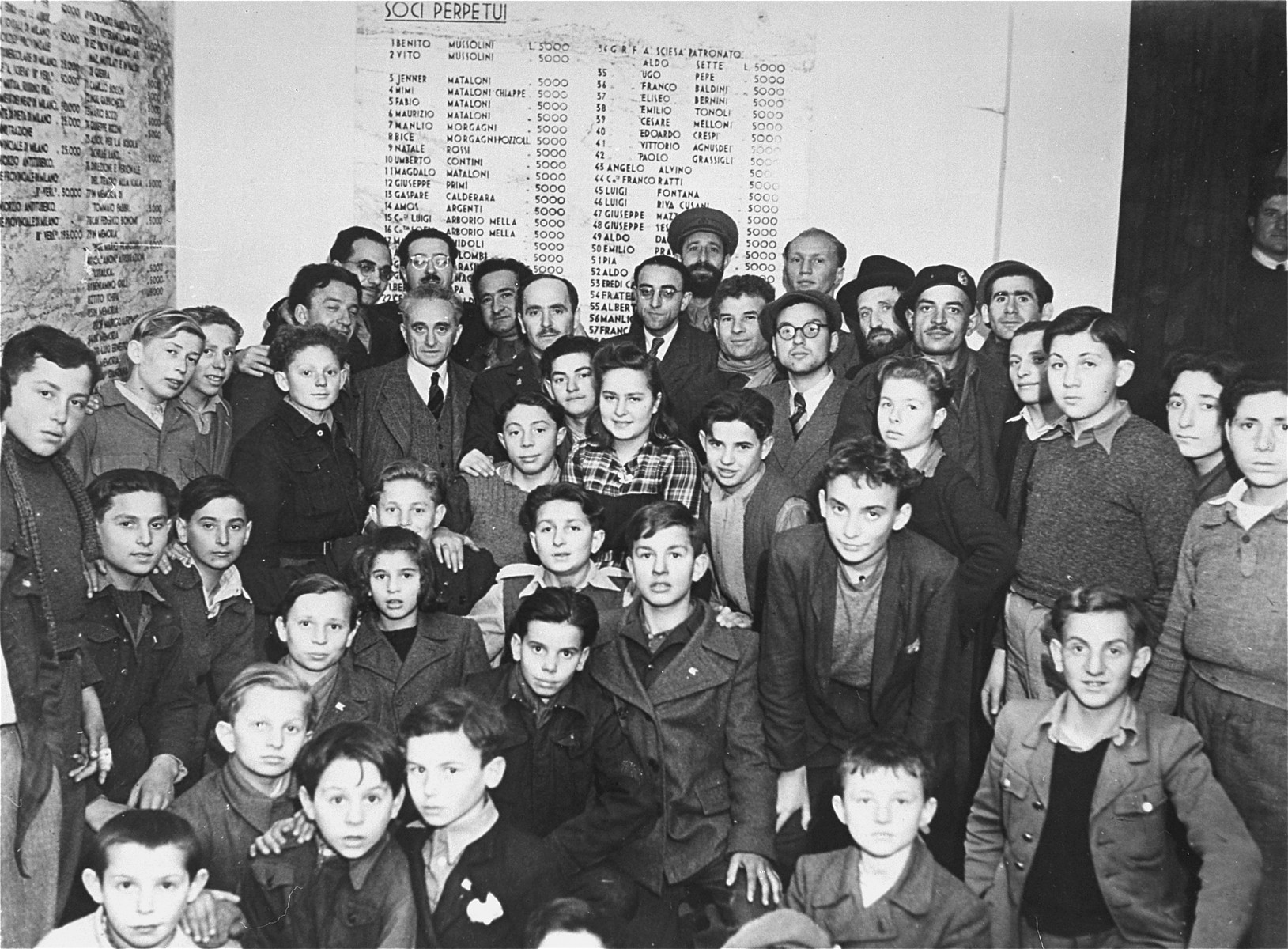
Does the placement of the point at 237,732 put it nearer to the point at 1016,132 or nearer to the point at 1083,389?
the point at 1083,389

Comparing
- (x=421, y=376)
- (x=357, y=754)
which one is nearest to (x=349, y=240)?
(x=421, y=376)

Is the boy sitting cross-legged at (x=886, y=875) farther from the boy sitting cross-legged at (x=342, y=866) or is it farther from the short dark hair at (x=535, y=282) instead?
the short dark hair at (x=535, y=282)

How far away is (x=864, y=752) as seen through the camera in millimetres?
2426

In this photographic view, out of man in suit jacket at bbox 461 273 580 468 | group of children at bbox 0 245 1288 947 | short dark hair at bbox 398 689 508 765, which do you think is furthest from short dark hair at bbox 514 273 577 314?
short dark hair at bbox 398 689 508 765

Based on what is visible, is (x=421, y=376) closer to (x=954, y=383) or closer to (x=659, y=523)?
(x=659, y=523)

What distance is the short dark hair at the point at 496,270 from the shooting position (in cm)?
476

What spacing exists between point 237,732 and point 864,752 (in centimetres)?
137

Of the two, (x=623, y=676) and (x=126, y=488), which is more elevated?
(x=126, y=488)

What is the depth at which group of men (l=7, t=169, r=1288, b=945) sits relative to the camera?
2.75 metres

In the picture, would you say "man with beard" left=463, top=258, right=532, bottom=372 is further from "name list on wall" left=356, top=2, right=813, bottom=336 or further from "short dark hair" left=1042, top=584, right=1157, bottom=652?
"short dark hair" left=1042, top=584, right=1157, bottom=652

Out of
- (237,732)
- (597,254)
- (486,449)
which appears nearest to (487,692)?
(237,732)

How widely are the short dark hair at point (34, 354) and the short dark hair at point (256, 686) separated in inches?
34.0

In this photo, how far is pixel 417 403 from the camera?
4109mm

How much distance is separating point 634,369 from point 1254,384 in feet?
5.40
